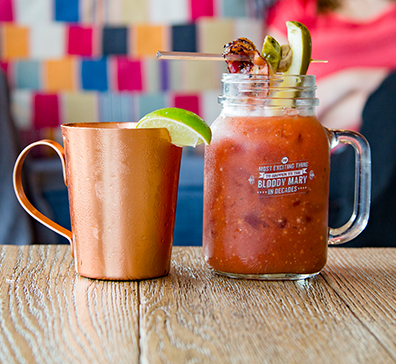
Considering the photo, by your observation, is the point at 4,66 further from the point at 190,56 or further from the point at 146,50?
the point at 190,56

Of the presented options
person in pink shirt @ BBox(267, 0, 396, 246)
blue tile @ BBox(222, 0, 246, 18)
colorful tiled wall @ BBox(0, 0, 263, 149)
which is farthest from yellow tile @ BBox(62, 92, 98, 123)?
person in pink shirt @ BBox(267, 0, 396, 246)

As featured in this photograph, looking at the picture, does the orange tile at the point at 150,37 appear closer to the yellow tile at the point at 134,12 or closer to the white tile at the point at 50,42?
the yellow tile at the point at 134,12

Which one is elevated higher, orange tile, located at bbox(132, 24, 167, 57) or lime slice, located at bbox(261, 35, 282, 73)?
orange tile, located at bbox(132, 24, 167, 57)

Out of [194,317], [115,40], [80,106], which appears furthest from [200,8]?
[194,317]

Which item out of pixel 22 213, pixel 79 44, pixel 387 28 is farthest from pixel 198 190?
pixel 387 28

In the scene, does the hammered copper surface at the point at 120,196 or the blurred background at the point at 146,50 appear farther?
the blurred background at the point at 146,50

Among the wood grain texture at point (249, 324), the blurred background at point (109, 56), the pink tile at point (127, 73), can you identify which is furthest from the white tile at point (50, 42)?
the wood grain texture at point (249, 324)

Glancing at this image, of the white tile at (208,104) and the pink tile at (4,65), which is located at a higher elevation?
the pink tile at (4,65)

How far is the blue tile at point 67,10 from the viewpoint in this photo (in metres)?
2.25

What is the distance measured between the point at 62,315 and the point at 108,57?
187 cm

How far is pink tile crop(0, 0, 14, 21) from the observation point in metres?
2.26

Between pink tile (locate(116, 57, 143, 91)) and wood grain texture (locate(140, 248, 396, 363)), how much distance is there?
5.57ft

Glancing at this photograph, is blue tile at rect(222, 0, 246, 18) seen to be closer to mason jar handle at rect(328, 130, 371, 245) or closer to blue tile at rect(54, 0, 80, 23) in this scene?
blue tile at rect(54, 0, 80, 23)

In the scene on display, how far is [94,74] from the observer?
225cm
